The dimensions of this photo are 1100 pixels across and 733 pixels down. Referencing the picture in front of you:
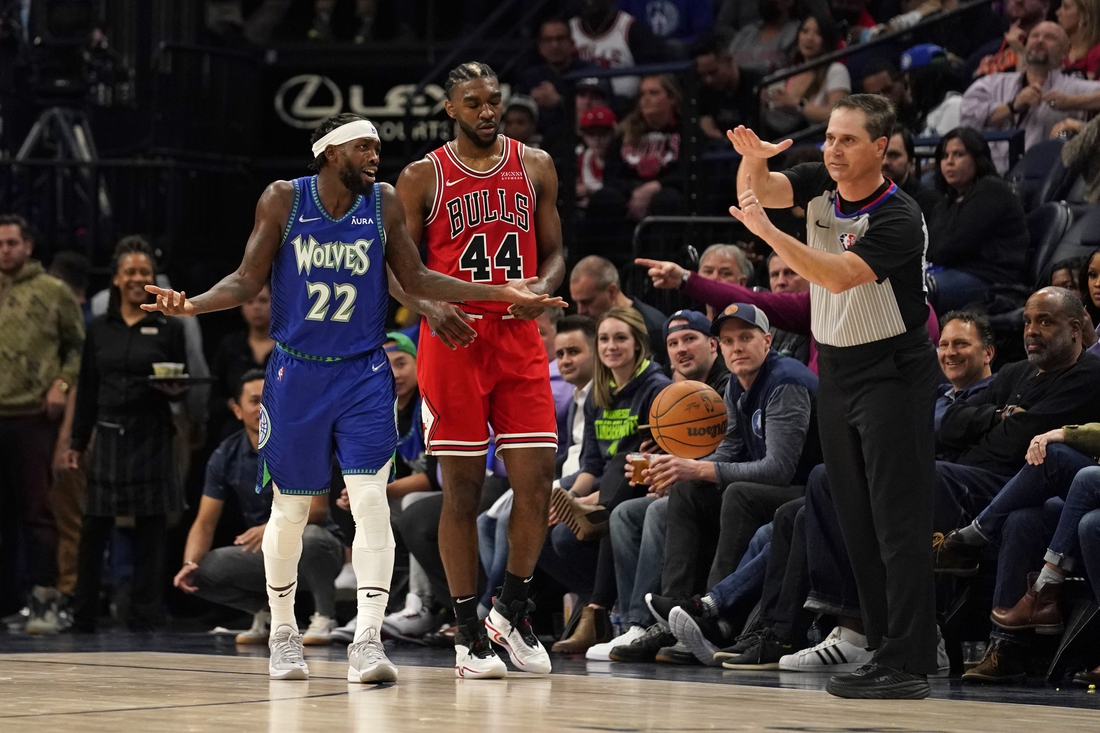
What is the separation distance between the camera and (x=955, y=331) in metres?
6.53

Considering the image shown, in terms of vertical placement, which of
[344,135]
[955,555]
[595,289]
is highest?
[344,135]

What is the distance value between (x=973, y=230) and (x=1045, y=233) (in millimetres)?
427

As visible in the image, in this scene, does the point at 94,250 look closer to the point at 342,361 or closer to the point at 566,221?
the point at 566,221

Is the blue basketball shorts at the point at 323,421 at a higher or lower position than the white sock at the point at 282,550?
higher

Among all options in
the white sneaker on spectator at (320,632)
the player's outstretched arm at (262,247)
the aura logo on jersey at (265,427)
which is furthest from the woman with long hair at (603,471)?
the player's outstretched arm at (262,247)

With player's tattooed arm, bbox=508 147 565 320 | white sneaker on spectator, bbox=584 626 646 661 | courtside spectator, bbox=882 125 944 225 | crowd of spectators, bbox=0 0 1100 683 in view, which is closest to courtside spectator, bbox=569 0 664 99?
crowd of spectators, bbox=0 0 1100 683

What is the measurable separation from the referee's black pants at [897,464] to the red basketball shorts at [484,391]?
113 cm

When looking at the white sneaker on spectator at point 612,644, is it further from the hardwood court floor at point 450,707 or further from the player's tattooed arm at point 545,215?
the player's tattooed arm at point 545,215

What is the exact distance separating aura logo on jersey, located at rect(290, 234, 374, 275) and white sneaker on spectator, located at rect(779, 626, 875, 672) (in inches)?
86.5

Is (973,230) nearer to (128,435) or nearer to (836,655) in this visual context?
(836,655)

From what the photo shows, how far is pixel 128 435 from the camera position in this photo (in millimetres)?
8711

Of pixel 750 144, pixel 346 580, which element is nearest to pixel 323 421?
pixel 750 144

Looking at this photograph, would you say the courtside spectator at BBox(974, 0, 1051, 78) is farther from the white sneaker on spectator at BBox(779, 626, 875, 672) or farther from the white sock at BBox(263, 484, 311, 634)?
the white sock at BBox(263, 484, 311, 634)

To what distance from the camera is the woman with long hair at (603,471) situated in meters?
7.07
